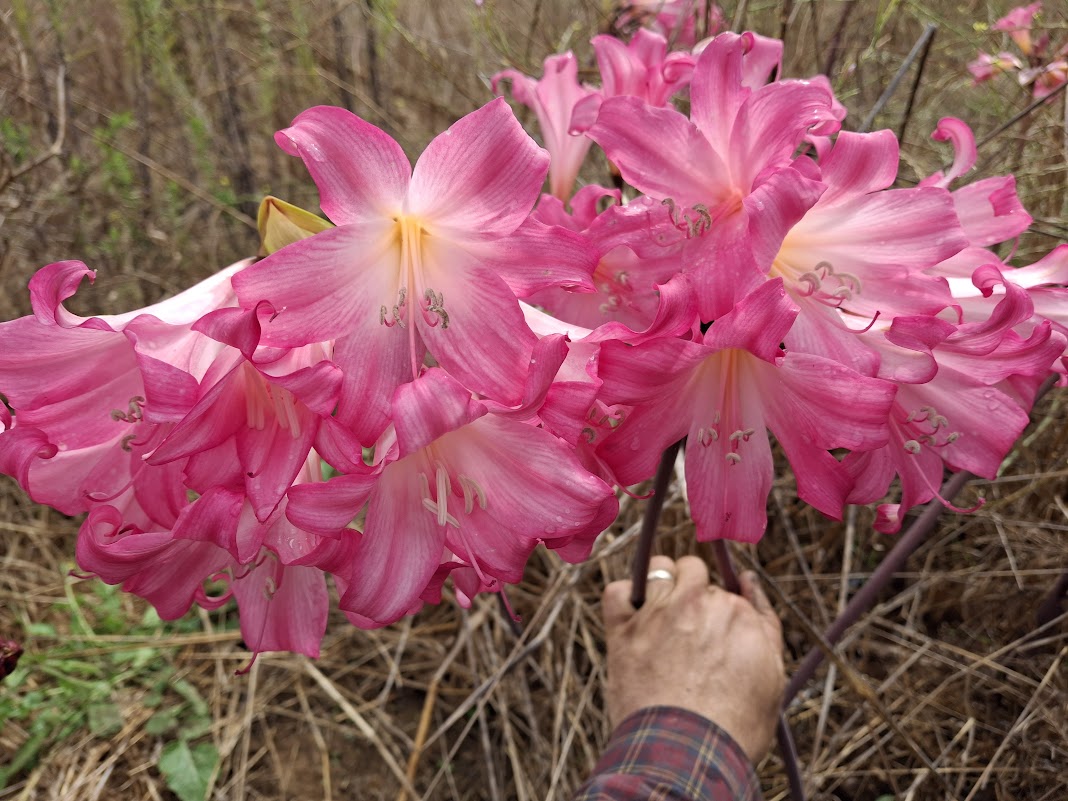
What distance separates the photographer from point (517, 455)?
0.73m

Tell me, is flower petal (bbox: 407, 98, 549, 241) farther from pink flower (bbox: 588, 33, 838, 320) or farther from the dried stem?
the dried stem

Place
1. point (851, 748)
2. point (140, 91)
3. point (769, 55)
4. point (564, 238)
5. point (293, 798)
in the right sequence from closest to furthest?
point (564, 238) < point (769, 55) < point (851, 748) < point (293, 798) < point (140, 91)

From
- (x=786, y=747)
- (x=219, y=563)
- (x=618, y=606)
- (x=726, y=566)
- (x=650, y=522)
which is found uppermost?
(x=219, y=563)

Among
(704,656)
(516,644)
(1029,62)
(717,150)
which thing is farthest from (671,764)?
(1029,62)

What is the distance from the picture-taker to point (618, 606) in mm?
1533

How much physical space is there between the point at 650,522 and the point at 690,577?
0.42 m

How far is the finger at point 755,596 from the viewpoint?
59.5 inches

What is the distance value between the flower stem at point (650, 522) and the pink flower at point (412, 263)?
29cm

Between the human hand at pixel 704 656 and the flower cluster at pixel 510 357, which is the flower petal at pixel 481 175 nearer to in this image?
the flower cluster at pixel 510 357

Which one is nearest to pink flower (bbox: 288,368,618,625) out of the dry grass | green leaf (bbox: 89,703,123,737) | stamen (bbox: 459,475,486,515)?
stamen (bbox: 459,475,486,515)

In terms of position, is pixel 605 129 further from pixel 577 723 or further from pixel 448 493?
pixel 577 723

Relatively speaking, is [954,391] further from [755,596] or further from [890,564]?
[755,596]

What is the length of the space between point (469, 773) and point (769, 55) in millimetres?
2052

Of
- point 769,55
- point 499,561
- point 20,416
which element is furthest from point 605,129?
point 20,416
